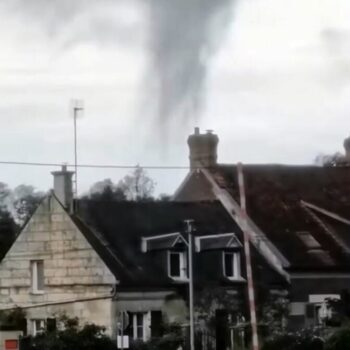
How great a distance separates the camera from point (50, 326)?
61.2m

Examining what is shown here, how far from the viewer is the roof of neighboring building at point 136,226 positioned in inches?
2464

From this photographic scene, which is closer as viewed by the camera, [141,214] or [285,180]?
[141,214]

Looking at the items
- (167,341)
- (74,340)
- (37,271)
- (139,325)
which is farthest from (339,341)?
(37,271)

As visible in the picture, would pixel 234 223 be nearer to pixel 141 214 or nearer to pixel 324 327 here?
pixel 141 214

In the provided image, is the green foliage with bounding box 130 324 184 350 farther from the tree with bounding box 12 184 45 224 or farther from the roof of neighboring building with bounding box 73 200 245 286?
the tree with bounding box 12 184 45 224

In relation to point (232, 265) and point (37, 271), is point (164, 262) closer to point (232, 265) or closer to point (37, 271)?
point (232, 265)

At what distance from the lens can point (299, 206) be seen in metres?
71.8

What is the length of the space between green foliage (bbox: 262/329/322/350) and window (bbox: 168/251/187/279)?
665cm

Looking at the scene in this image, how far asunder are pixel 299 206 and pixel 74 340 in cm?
1888

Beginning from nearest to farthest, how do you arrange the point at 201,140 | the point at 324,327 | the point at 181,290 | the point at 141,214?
1. the point at 324,327
2. the point at 181,290
3. the point at 141,214
4. the point at 201,140

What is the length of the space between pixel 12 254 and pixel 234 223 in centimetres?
1055

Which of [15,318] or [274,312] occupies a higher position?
[15,318]

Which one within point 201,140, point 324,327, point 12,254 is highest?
point 201,140

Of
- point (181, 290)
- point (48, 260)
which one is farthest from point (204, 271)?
point (48, 260)
